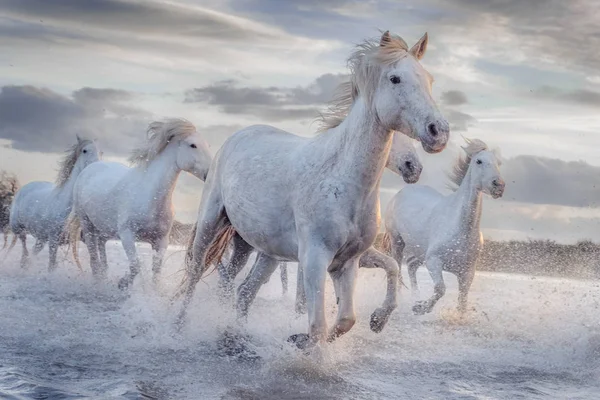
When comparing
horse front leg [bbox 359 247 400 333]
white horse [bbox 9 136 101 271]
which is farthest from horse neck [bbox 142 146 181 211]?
horse front leg [bbox 359 247 400 333]

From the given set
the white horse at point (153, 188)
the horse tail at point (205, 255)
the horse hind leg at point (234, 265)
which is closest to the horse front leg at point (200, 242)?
the horse tail at point (205, 255)

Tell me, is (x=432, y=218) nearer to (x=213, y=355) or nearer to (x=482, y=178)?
(x=482, y=178)

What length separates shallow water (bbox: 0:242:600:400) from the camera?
4953mm

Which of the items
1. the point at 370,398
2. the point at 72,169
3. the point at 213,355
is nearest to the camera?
the point at 370,398

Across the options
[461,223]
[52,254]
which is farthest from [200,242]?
[52,254]

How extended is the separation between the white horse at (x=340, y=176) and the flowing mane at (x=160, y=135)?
3.60 metres

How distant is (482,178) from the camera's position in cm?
917

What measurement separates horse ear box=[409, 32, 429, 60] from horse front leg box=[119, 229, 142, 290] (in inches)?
199

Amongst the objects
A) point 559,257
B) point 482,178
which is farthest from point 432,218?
point 559,257

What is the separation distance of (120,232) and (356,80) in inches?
205

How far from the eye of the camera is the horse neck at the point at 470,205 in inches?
369

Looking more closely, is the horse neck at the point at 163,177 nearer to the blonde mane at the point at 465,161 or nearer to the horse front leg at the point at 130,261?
the horse front leg at the point at 130,261

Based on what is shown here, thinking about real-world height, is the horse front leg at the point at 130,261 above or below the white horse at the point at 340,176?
below

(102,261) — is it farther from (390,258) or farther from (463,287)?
(390,258)
